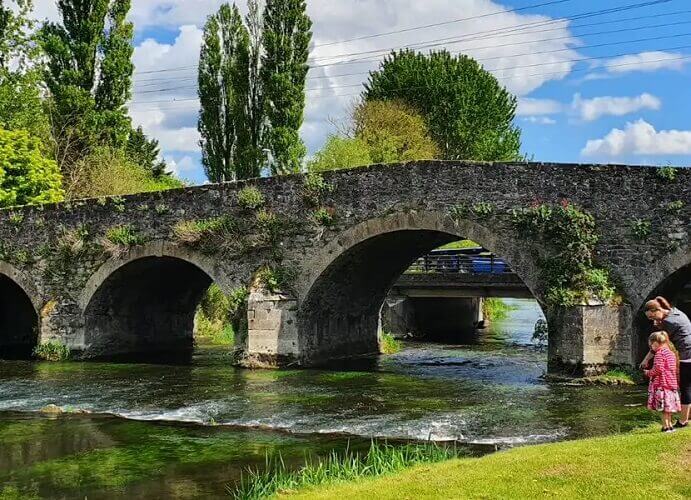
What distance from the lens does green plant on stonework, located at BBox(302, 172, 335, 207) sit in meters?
18.5

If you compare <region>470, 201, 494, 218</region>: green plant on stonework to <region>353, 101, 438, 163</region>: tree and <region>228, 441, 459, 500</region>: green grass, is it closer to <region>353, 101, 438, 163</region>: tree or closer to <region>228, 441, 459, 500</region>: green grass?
<region>228, 441, 459, 500</region>: green grass

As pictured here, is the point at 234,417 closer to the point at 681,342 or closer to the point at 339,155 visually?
the point at 681,342

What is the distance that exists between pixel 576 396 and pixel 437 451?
5.98 meters

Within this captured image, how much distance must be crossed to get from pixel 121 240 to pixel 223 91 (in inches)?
834

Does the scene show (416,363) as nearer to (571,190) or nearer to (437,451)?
(571,190)

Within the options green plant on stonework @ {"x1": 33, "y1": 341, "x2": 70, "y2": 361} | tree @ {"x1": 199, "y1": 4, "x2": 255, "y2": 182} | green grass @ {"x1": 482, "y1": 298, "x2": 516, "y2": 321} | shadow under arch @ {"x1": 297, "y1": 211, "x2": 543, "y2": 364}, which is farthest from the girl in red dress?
tree @ {"x1": 199, "y1": 4, "x2": 255, "y2": 182}

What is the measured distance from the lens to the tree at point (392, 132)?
147 ft

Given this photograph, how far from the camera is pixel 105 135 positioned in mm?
34969

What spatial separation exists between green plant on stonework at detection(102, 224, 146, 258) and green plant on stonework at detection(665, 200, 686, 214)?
43.2ft

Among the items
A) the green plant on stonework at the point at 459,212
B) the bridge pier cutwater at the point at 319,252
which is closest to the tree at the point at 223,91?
the bridge pier cutwater at the point at 319,252

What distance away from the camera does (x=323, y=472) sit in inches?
335

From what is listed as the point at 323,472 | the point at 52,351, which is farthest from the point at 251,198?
the point at 323,472

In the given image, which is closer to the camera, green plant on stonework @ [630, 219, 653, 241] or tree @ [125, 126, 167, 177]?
green plant on stonework @ [630, 219, 653, 241]

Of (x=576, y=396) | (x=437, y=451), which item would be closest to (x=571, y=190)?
(x=576, y=396)
